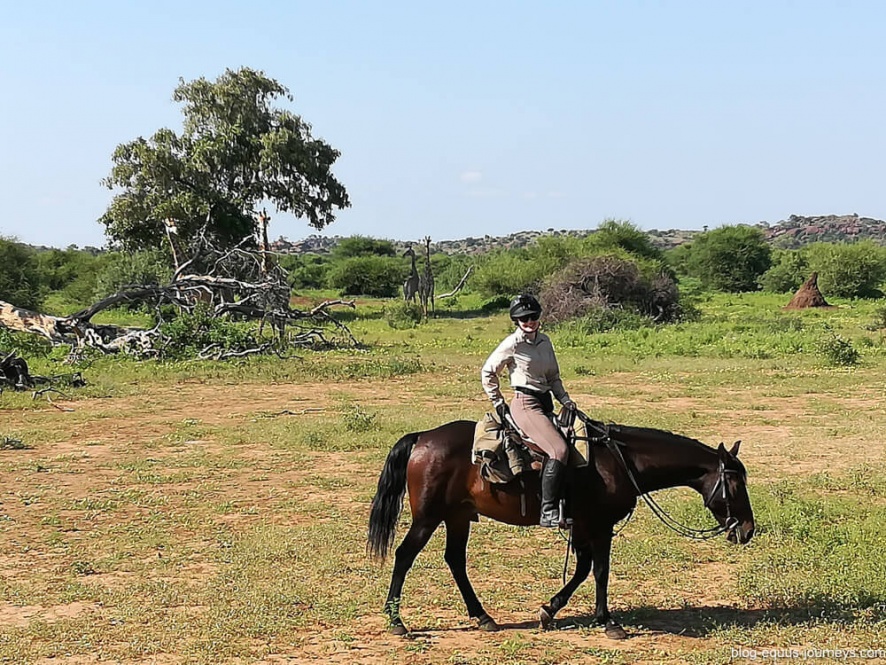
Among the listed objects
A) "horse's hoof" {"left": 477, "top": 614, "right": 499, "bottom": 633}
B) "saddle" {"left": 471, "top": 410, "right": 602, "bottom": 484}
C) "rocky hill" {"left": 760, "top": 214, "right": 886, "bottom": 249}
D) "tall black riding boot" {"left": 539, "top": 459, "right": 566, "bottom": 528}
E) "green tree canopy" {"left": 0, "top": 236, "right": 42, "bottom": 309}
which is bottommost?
"horse's hoof" {"left": 477, "top": 614, "right": 499, "bottom": 633}

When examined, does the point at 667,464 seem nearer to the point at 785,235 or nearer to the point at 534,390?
the point at 534,390

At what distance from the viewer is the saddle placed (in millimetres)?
5359

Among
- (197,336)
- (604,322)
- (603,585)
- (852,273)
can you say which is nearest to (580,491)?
(603,585)

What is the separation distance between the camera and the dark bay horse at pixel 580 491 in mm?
5438

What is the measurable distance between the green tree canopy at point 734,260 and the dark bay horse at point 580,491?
4710 cm

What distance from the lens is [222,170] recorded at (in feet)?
117

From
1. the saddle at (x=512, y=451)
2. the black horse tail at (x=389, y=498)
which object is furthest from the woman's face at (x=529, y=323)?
the black horse tail at (x=389, y=498)

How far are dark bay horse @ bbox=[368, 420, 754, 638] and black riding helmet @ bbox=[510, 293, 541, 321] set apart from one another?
785mm

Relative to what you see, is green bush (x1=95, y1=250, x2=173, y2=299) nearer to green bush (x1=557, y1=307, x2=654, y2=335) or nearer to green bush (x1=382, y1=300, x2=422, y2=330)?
green bush (x1=382, y1=300, x2=422, y2=330)

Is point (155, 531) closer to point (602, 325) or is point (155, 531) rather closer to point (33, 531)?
point (33, 531)

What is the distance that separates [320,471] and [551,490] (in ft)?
17.4

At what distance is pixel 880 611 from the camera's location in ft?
18.6

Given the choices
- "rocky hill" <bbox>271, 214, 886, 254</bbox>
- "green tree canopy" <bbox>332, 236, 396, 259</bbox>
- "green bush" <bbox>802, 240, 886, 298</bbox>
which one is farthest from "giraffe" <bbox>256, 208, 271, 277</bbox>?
"rocky hill" <bbox>271, 214, 886, 254</bbox>

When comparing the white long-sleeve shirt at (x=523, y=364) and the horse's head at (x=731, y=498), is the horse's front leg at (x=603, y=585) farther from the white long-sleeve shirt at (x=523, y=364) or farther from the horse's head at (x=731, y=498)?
the white long-sleeve shirt at (x=523, y=364)
